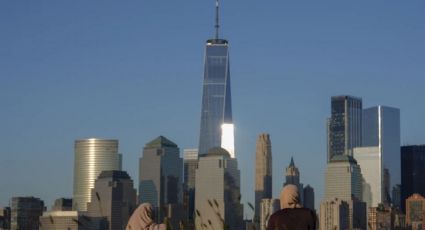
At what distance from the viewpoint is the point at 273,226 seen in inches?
356

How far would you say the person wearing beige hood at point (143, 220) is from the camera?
9.59 meters

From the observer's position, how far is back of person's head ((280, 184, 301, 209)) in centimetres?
904

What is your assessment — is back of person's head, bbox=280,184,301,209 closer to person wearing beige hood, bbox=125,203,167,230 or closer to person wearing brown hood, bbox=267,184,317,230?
person wearing brown hood, bbox=267,184,317,230

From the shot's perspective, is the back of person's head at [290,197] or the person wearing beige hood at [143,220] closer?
the back of person's head at [290,197]

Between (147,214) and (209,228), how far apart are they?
1200mm

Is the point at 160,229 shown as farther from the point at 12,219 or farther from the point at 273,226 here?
the point at 12,219

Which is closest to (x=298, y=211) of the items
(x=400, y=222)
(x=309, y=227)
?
(x=309, y=227)

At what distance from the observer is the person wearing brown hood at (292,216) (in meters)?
9.00

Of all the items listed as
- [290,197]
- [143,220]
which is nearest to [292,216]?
[290,197]

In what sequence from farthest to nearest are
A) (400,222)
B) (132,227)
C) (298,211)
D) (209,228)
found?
(400,222)
(209,228)
(132,227)
(298,211)

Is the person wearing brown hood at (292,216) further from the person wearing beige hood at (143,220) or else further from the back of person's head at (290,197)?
the person wearing beige hood at (143,220)

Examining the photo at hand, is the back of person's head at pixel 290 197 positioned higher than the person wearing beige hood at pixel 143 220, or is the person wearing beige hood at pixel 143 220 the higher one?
the back of person's head at pixel 290 197

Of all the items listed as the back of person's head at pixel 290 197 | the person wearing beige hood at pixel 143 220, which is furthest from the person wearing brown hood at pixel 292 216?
the person wearing beige hood at pixel 143 220

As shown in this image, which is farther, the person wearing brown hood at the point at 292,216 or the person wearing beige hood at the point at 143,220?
the person wearing beige hood at the point at 143,220
